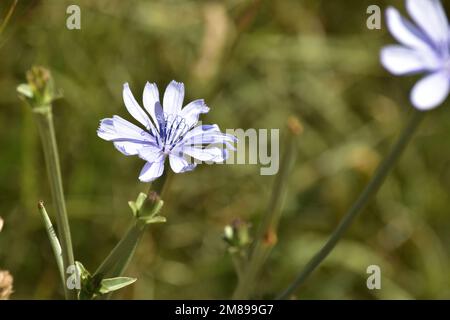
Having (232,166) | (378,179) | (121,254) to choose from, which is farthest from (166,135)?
(232,166)

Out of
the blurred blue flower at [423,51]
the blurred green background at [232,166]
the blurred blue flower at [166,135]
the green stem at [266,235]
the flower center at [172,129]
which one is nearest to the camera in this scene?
the blurred blue flower at [423,51]

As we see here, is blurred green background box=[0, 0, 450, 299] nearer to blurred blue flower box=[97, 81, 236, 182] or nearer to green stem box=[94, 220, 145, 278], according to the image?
green stem box=[94, 220, 145, 278]

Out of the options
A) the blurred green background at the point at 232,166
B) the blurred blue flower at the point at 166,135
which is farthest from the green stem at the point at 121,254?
the blurred green background at the point at 232,166

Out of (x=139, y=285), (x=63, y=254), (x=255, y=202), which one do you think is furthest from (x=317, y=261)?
(x=255, y=202)

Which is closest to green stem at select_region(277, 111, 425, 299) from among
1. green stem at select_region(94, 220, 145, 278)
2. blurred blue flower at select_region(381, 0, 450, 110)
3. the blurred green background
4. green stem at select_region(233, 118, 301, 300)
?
blurred blue flower at select_region(381, 0, 450, 110)

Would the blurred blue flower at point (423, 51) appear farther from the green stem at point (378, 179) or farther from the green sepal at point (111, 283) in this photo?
the green sepal at point (111, 283)
